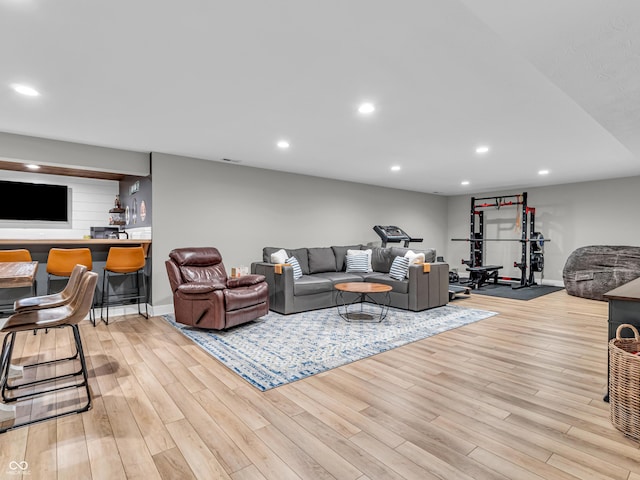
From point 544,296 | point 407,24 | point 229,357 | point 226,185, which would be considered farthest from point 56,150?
point 544,296

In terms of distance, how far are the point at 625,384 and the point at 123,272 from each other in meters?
5.00

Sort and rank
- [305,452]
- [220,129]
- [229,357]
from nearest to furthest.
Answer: [305,452]
[229,357]
[220,129]

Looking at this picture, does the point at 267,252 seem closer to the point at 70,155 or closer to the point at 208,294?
the point at 208,294

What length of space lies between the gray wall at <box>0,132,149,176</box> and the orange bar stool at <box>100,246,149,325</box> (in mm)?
1154

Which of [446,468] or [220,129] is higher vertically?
[220,129]

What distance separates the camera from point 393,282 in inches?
198

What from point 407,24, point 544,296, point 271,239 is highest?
point 407,24

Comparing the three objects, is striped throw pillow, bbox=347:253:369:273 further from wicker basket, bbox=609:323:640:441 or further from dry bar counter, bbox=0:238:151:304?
wicker basket, bbox=609:323:640:441

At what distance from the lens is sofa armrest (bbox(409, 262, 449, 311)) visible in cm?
480

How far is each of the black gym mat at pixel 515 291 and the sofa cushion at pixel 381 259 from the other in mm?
2001

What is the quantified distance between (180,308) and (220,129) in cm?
217

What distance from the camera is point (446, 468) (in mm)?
1600

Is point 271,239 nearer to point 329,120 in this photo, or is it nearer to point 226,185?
point 226,185

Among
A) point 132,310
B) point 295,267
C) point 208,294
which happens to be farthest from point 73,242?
point 295,267
